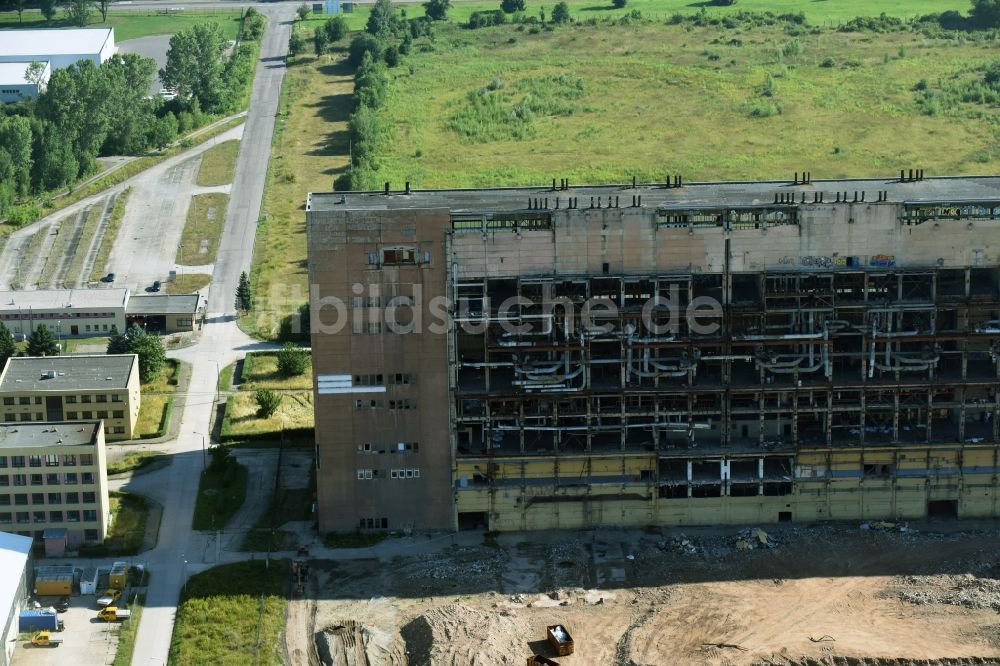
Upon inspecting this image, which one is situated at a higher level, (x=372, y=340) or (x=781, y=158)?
(x=781, y=158)

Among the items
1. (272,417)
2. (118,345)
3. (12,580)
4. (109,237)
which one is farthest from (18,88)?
(12,580)

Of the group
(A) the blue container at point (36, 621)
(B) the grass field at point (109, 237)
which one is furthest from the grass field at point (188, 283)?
(A) the blue container at point (36, 621)

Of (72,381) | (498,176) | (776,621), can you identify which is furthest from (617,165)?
(776,621)

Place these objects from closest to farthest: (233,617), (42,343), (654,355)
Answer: (233,617) → (654,355) → (42,343)

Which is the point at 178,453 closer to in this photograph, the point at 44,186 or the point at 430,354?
the point at 430,354

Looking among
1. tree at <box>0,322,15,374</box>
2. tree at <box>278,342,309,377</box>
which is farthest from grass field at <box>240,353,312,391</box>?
tree at <box>0,322,15,374</box>

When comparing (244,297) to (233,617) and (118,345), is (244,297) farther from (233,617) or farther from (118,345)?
(233,617)

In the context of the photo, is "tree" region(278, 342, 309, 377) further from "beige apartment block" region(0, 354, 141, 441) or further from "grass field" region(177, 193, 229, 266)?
"grass field" region(177, 193, 229, 266)
